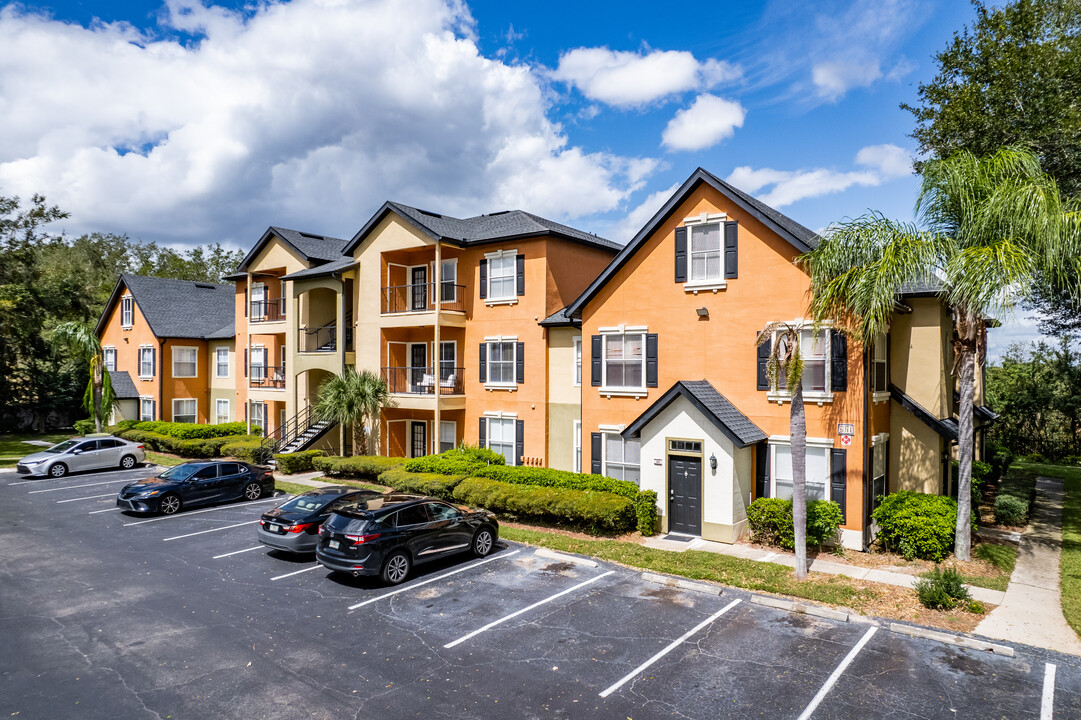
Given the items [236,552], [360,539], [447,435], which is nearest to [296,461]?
[447,435]

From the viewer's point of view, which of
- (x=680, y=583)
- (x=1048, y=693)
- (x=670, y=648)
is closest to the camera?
(x=1048, y=693)

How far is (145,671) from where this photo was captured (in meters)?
9.66

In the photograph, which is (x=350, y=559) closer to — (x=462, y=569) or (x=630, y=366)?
(x=462, y=569)

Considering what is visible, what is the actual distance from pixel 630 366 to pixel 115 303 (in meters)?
38.3

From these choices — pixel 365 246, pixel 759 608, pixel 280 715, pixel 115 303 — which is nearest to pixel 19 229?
pixel 115 303

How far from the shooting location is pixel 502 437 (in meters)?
25.0

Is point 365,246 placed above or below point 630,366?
above

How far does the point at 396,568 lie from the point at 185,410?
31.8 metres

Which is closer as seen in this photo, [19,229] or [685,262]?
[685,262]

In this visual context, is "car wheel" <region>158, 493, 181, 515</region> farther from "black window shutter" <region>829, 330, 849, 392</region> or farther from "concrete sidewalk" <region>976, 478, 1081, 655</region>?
"concrete sidewalk" <region>976, 478, 1081, 655</region>

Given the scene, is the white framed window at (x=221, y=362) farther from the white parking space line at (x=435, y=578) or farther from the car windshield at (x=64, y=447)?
the white parking space line at (x=435, y=578)

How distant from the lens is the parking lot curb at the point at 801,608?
1183 cm

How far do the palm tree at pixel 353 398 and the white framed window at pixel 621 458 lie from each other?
35.8ft

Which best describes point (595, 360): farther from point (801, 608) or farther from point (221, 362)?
point (221, 362)
